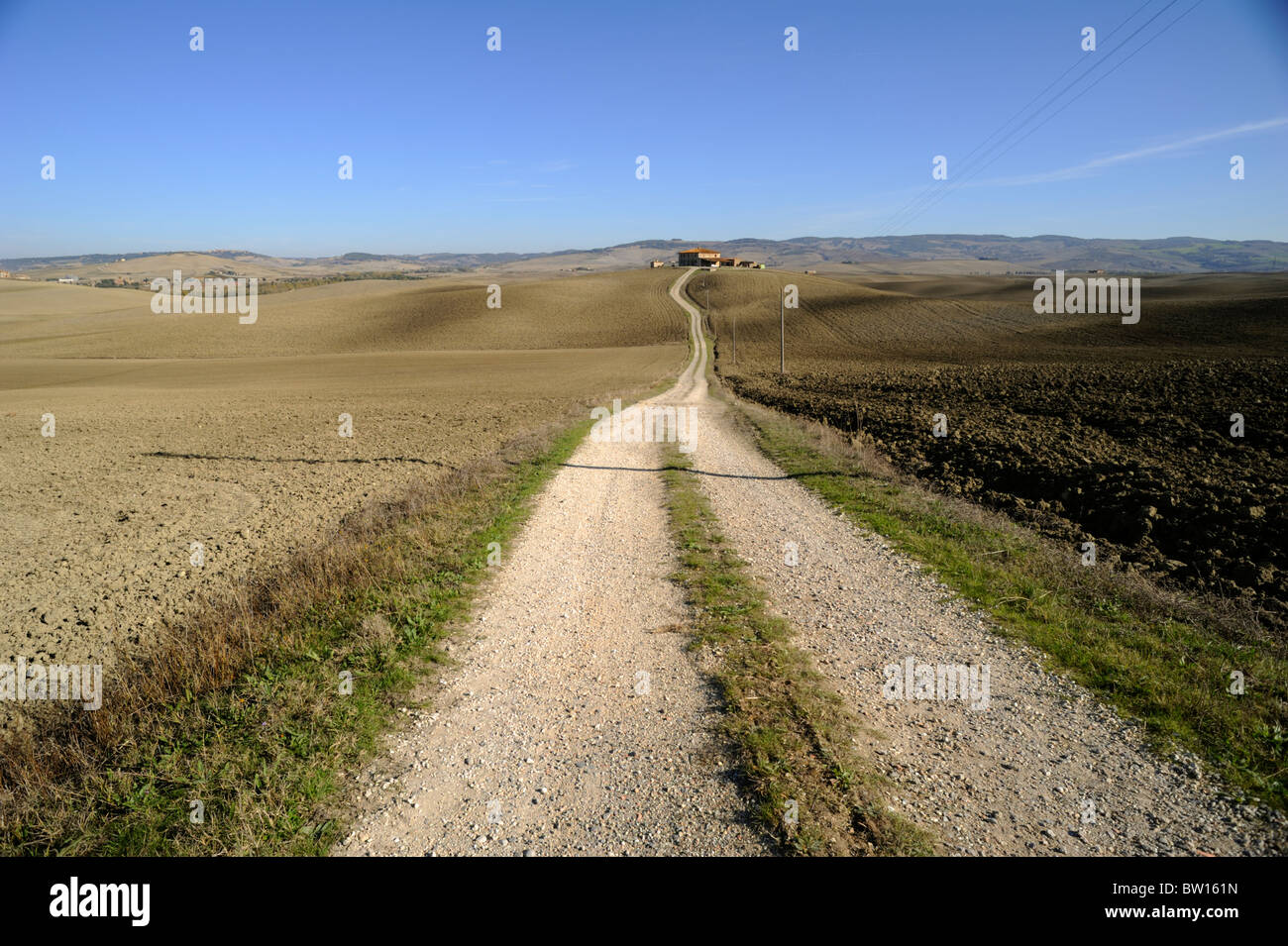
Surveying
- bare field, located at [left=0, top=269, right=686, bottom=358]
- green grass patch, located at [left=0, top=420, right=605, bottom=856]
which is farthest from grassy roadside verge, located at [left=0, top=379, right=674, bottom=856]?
bare field, located at [left=0, top=269, right=686, bottom=358]

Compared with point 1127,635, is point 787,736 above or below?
below

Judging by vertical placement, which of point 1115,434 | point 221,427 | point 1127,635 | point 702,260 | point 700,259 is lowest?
point 1127,635

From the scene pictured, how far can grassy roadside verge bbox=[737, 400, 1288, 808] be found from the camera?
5051 millimetres

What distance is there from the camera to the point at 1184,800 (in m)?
4.42

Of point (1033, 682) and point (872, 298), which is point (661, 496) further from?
point (872, 298)

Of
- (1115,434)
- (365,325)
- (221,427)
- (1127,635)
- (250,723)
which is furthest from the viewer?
(365,325)

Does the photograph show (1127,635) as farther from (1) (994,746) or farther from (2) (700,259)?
(2) (700,259)

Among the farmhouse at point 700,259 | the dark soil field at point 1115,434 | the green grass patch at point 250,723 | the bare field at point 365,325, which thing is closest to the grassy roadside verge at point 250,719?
the green grass patch at point 250,723

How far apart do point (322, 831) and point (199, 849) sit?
72 cm

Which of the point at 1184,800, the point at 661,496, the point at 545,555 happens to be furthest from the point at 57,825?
the point at 661,496

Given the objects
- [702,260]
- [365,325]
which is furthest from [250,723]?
[702,260]

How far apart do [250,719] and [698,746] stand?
3.84 meters

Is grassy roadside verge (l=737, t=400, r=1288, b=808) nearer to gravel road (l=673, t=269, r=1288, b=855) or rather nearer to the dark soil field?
gravel road (l=673, t=269, r=1288, b=855)

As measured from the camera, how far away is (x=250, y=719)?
5438mm
